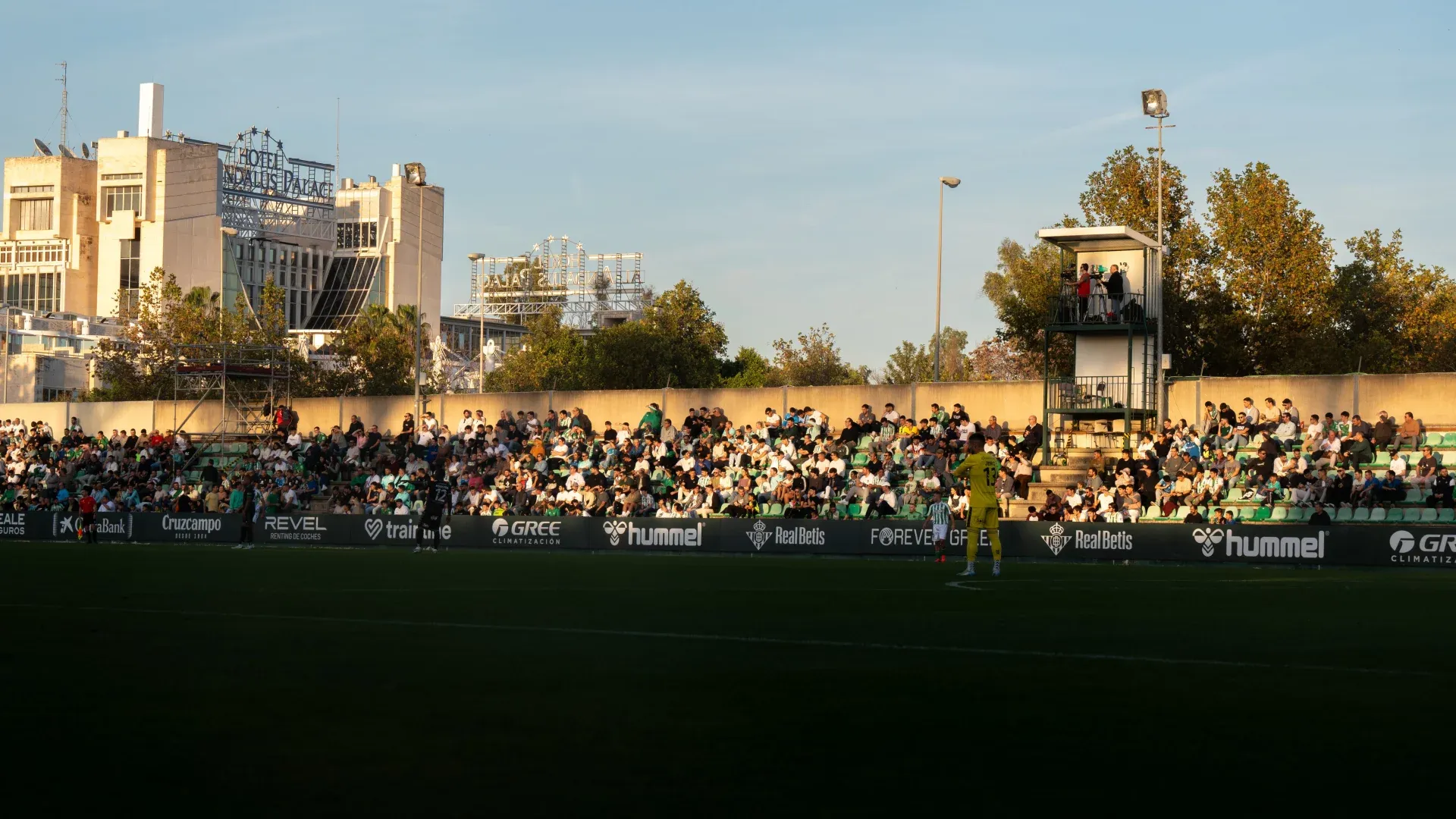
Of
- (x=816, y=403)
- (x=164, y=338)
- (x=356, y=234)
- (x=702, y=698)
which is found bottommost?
(x=702, y=698)

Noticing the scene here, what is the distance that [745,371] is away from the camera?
10712 centimetres

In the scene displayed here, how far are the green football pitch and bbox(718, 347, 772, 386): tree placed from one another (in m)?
79.9

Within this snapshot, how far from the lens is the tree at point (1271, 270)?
175 ft

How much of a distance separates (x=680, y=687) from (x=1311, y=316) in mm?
49688

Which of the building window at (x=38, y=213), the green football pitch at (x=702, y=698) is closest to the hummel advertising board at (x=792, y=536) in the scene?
the green football pitch at (x=702, y=698)

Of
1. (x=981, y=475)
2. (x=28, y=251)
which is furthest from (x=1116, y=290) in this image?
(x=28, y=251)

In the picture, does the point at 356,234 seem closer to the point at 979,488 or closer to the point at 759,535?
the point at 759,535

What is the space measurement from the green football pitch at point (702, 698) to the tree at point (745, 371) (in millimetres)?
79864

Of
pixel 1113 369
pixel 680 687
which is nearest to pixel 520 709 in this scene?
pixel 680 687

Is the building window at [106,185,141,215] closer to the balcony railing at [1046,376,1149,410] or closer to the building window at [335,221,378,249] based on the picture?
the building window at [335,221,378,249]

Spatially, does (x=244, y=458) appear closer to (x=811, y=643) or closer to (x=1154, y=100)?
(x=1154, y=100)

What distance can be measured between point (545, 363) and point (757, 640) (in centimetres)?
8908

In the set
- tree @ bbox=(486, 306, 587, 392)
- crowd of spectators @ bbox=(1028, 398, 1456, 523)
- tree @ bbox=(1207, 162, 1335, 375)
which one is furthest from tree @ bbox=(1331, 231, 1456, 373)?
tree @ bbox=(486, 306, 587, 392)

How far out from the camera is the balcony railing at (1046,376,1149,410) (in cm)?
3938
